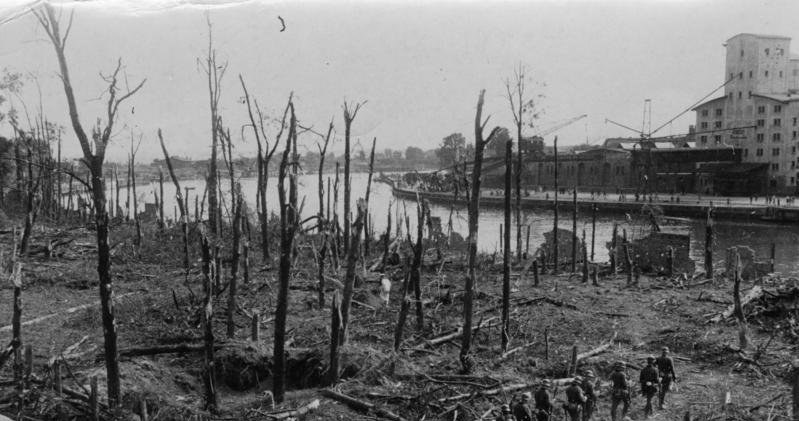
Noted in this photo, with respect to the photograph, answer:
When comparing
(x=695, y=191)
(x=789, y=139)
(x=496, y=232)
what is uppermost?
(x=789, y=139)

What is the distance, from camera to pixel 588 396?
10219 millimetres

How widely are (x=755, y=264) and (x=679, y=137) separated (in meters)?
43.3

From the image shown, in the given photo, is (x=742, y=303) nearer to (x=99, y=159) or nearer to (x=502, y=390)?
(x=502, y=390)

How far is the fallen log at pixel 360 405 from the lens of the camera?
32.3 ft

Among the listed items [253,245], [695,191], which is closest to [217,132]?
[253,245]

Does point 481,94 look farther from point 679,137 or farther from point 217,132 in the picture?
point 679,137

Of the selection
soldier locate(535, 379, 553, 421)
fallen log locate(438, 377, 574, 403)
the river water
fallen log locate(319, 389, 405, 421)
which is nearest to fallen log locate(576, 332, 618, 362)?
fallen log locate(438, 377, 574, 403)

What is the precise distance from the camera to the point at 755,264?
25734mm

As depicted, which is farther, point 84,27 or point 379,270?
point 379,270

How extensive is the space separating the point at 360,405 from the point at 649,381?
18.1 feet

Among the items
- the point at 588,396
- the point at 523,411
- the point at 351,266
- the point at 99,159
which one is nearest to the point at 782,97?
the point at 588,396

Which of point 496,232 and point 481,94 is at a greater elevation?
point 481,94

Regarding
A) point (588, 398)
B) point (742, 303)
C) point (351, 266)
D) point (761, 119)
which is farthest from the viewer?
point (761, 119)

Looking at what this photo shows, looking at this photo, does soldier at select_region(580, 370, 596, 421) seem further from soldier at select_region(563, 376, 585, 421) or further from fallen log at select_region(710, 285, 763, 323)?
fallen log at select_region(710, 285, 763, 323)
